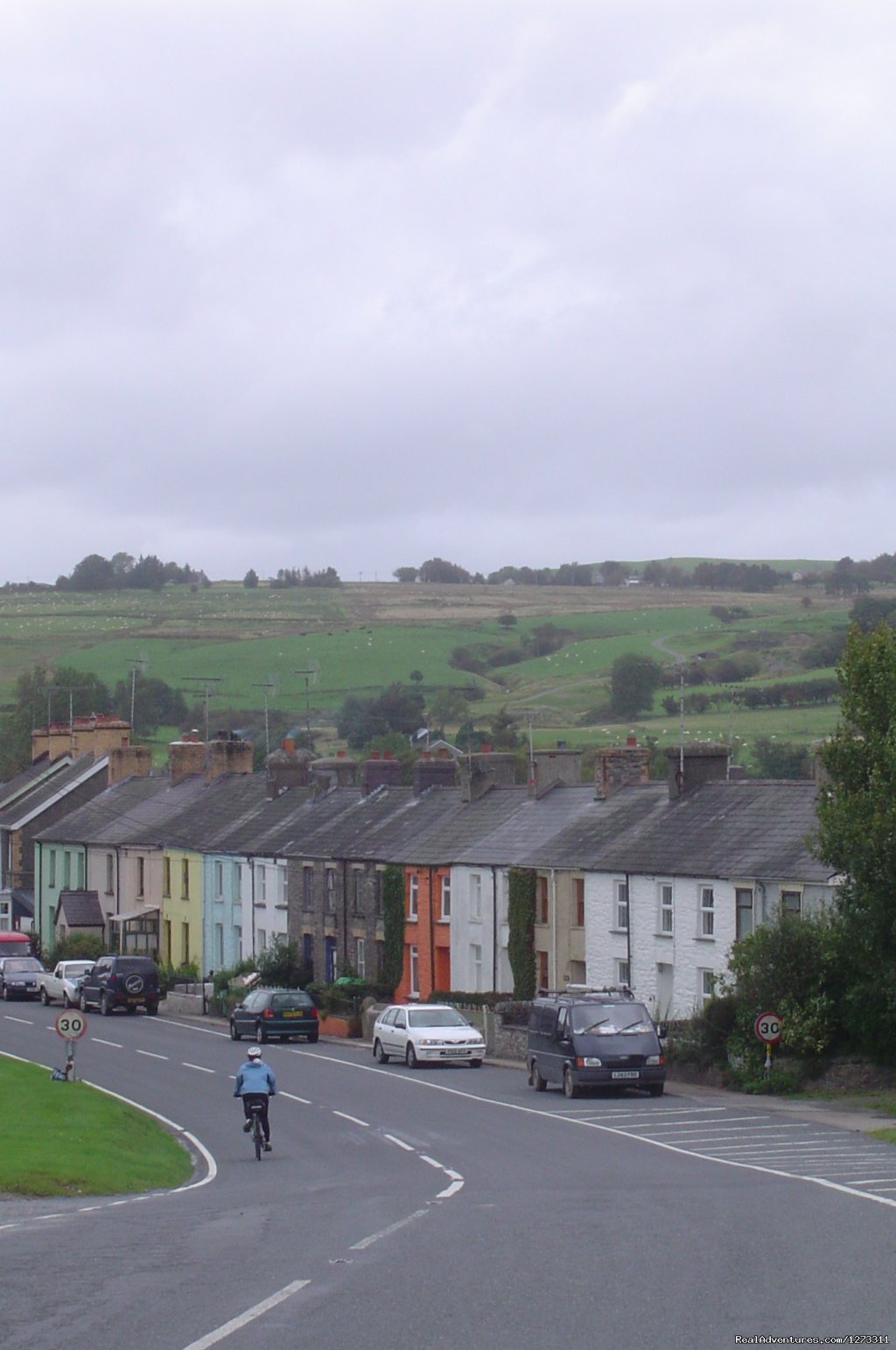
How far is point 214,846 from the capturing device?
226 ft

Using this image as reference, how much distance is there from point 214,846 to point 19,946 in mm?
16127

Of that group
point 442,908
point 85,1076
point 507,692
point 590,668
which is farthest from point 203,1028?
point 590,668

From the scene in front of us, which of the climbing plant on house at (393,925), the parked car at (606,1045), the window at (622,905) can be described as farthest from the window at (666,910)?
the climbing plant on house at (393,925)

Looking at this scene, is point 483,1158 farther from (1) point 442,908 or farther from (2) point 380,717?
(2) point 380,717

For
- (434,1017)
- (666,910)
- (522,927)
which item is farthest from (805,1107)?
(522,927)

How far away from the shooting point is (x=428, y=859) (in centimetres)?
5544

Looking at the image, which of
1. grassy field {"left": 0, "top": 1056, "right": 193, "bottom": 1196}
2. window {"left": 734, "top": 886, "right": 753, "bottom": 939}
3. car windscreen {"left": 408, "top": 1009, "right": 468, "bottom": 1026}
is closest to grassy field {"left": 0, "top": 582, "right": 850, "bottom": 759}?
car windscreen {"left": 408, "top": 1009, "right": 468, "bottom": 1026}

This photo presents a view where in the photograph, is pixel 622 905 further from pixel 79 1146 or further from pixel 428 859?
pixel 79 1146

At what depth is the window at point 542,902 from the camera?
49841 millimetres

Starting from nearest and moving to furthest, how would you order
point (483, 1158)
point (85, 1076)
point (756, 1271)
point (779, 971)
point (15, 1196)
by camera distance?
1. point (756, 1271)
2. point (15, 1196)
3. point (483, 1158)
4. point (779, 971)
5. point (85, 1076)

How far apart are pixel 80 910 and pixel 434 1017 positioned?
129 ft

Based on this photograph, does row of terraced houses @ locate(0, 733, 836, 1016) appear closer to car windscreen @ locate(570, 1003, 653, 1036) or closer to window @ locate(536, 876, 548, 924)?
window @ locate(536, 876, 548, 924)

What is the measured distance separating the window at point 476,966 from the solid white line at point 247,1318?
134 feet

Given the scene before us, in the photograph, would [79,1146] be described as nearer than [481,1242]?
No
